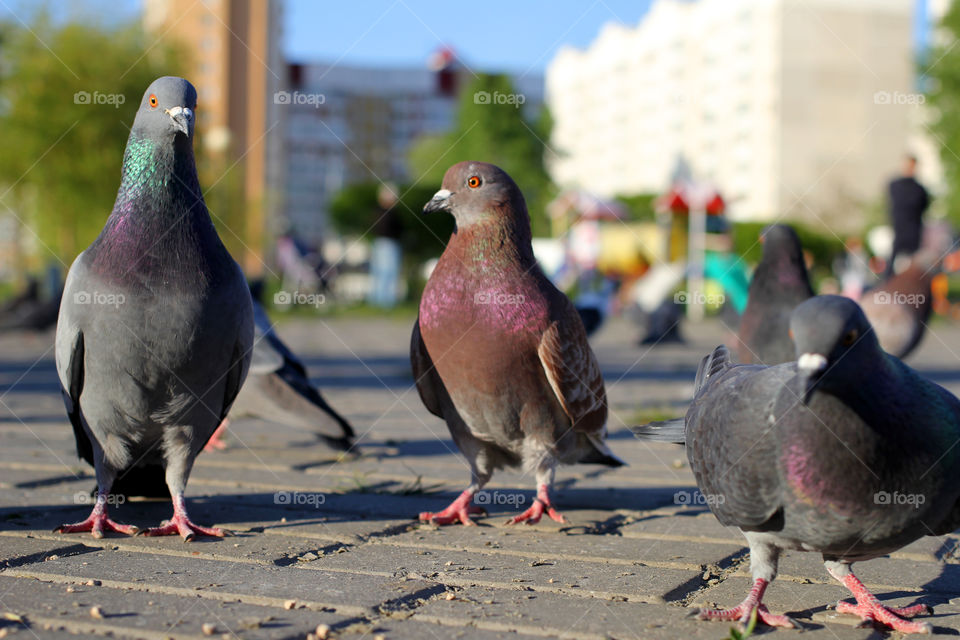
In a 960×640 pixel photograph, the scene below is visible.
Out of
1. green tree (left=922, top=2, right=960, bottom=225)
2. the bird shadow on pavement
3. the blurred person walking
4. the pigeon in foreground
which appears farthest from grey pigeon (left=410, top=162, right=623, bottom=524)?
green tree (left=922, top=2, right=960, bottom=225)

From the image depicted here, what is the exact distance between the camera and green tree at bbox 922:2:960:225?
30.3 metres

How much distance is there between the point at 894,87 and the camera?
5897 cm

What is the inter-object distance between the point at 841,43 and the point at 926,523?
2327 inches

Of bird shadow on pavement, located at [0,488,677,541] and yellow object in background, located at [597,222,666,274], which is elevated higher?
yellow object in background, located at [597,222,666,274]

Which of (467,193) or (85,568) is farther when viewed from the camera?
(467,193)

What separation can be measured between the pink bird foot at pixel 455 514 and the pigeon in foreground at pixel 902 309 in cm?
409

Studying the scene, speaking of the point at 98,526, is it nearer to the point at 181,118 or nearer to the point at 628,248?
the point at 181,118

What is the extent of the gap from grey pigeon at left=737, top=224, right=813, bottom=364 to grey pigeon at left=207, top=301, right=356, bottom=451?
6.70 feet

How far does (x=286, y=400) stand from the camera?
475 cm

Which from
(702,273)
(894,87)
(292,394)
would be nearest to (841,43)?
(894,87)

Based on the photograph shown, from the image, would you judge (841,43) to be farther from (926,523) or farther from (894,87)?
(926,523)

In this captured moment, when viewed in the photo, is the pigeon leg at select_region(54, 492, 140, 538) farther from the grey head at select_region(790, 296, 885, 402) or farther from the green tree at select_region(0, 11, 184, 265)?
the green tree at select_region(0, 11, 184, 265)

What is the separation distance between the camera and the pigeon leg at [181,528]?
10.7 ft

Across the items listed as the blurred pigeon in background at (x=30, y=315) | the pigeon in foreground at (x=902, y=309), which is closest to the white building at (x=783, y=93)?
the blurred pigeon in background at (x=30, y=315)
